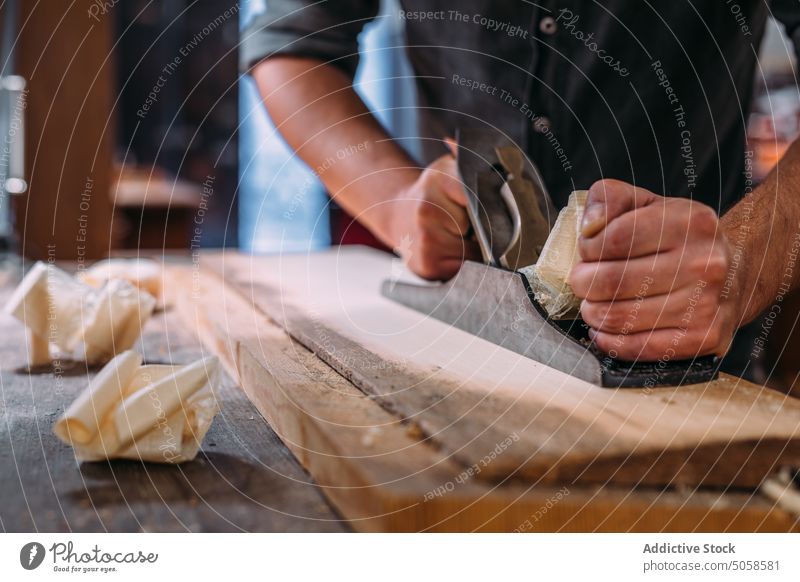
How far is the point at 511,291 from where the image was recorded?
0.72 metres

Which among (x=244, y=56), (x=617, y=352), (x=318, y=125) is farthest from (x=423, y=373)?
(x=244, y=56)

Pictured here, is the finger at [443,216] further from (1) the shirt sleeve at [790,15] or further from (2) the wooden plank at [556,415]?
(1) the shirt sleeve at [790,15]

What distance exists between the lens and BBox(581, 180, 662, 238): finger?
60 cm

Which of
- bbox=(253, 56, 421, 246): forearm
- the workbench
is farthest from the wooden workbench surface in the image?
bbox=(253, 56, 421, 246): forearm

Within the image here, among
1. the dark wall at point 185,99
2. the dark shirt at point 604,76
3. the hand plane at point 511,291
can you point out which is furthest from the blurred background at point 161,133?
the hand plane at point 511,291

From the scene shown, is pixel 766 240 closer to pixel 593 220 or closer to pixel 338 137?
pixel 593 220

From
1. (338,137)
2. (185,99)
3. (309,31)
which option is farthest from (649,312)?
(185,99)

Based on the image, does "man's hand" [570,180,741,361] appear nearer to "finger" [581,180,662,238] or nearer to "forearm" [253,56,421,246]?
"finger" [581,180,662,238]

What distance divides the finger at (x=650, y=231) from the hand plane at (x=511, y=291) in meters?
0.08

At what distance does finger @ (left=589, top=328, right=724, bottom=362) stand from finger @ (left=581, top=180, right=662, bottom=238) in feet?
0.29

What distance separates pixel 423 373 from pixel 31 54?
1.82m

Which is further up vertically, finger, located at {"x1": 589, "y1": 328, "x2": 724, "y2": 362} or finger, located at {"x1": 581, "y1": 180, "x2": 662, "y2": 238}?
finger, located at {"x1": 581, "y1": 180, "x2": 662, "y2": 238}

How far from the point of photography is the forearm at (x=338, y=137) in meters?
1.15
